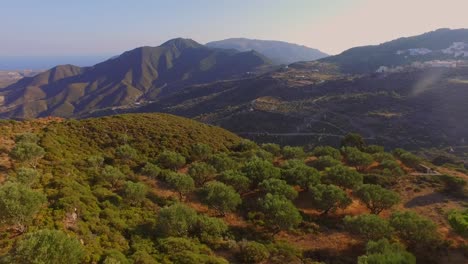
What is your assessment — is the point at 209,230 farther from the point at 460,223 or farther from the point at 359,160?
the point at 359,160

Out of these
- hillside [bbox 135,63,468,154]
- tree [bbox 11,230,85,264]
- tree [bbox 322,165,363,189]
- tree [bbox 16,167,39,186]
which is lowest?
hillside [bbox 135,63,468,154]

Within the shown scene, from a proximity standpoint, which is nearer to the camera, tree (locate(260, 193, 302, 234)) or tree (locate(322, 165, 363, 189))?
tree (locate(260, 193, 302, 234))

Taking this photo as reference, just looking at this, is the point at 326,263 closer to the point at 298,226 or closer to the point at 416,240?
the point at 298,226

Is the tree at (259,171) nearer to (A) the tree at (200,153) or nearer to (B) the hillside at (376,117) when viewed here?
(A) the tree at (200,153)

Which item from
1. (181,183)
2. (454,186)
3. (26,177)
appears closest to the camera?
(26,177)

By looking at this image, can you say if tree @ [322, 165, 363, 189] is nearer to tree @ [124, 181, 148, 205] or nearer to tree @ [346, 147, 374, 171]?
tree @ [346, 147, 374, 171]

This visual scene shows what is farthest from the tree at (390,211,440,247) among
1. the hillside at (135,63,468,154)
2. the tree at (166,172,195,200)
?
the hillside at (135,63,468,154)

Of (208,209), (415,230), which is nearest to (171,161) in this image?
(208,209)
